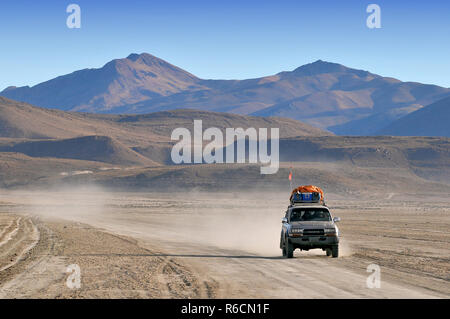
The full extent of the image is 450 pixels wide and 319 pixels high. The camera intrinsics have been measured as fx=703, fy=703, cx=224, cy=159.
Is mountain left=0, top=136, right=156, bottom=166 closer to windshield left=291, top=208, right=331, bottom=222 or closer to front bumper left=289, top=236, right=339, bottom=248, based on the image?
windshield left=291, top=208, right=331, bottom=222

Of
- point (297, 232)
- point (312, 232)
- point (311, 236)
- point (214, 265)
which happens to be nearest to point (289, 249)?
point (297, 232)

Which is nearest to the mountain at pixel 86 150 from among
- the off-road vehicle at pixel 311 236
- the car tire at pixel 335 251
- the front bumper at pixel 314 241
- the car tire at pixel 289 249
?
the car tire at pixel 289 249

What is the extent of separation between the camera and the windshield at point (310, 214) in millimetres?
24453

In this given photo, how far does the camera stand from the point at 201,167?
129500 mm

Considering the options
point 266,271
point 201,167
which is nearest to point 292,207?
point 266,271

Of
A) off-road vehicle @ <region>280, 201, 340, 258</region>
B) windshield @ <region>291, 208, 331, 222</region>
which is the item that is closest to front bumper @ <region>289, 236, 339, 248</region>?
off-road vehicle @ <region>280, 201, 340, 258</region>

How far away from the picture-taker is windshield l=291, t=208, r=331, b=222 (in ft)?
80.2

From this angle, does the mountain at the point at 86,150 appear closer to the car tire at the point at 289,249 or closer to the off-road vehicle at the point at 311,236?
the car tire at the point at 289,249

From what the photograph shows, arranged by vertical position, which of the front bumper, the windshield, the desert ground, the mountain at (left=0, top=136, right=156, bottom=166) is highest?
the mountain at (left=0, top=136, right=156, bottom=166)

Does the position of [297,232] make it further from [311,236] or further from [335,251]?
[335,251]

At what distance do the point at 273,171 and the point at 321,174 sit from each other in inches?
316

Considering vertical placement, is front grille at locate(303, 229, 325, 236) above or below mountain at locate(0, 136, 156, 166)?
below

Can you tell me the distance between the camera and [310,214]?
2464cm
